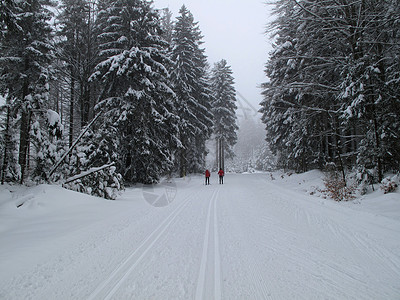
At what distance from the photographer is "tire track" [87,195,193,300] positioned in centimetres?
262

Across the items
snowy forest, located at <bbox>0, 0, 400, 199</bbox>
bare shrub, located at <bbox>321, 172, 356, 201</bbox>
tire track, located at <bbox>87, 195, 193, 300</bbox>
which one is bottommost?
tire track, located at <bbox>87, 195, 193, 300</bbox>

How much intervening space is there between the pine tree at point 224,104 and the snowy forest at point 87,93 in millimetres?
11959

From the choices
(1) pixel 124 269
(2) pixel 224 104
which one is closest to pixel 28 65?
(1) pixel 124 269

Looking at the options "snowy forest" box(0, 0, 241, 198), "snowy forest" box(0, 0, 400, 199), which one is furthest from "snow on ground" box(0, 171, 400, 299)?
"snowy forest" box(0, 0, 241, 198)

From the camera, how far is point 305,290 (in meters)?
2.62

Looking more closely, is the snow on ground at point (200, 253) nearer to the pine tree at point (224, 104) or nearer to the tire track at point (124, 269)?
the tire track at point (124, 269)

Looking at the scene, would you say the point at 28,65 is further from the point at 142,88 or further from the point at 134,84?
the point at 142,88

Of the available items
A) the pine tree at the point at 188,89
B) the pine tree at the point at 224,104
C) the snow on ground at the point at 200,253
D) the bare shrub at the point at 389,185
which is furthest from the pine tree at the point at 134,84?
the pine tree at the point at 224,104

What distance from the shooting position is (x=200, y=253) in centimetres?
379

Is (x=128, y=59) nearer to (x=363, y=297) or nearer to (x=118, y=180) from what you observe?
(x=118, y=180)

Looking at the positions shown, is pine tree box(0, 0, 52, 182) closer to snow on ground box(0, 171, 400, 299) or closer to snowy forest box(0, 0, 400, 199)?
snowy forest box(0, 0, 400, 199)

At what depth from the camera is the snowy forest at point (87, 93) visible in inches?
384

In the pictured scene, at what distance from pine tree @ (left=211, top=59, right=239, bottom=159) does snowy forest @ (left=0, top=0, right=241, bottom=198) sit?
11959 millimetres

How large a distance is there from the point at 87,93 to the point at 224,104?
19969 mm
